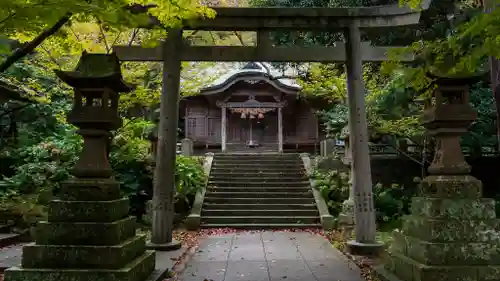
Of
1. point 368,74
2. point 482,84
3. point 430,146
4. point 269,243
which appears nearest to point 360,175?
point 269,243

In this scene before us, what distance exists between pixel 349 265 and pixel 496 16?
4573 millimetres

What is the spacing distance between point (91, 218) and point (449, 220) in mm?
4193

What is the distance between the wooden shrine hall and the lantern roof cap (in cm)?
1543

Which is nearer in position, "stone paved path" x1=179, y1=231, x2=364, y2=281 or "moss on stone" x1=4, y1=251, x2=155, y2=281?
"moss on stone" x1=4, y1=251, x2=155, y2=281

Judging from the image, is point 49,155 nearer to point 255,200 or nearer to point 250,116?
point 255,200

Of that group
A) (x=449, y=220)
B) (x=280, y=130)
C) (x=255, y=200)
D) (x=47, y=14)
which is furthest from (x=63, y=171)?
(x=280, y=130)

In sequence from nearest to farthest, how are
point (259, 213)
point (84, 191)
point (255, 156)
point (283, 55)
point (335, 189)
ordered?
point (84, 191)
point (283, 55)
point (259, 213)
point (335, 189)
point (255, 156)

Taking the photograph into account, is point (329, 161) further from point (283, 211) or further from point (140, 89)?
point (140, 89)

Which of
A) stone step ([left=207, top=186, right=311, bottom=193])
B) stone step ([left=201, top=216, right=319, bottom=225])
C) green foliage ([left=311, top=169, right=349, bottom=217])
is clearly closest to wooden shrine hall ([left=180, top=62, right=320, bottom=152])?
stone step ([left=207, top=186, right=311, bottom=193])

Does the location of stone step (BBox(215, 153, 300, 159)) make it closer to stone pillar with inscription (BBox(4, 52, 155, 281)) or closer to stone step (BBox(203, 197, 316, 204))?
stone step (BBox(203, 197, 316, 204))

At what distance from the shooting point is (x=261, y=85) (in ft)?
69.3

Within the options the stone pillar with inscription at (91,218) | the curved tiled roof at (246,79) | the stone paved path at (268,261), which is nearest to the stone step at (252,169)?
the curved tiled roof at (246,79)

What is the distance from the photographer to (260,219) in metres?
11.7

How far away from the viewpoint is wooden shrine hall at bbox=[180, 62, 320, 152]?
2069cm
